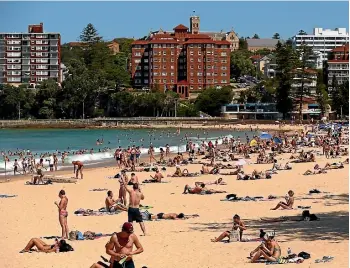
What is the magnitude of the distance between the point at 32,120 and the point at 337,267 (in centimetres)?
9975

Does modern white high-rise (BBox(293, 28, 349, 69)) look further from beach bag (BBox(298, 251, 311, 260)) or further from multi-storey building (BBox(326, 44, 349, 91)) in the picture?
beach bag (BBox(298, 251, 311, 260))

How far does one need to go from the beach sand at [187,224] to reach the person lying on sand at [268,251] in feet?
0.90

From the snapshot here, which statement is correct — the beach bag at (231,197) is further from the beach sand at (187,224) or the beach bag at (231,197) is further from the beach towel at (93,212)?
the beach towel at (93,212)

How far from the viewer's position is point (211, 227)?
16406 millimetres

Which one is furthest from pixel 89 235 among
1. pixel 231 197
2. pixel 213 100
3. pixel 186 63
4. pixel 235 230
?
pixel 186 63

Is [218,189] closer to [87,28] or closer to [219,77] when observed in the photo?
[219,77]

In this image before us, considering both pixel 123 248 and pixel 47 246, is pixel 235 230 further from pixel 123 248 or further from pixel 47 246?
pixel 123 248

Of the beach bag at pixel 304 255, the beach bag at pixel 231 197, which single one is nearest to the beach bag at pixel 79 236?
the beach bag at pixel 304 255

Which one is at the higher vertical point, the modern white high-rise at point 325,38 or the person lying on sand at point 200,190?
the modern white high-rise at point 325,38

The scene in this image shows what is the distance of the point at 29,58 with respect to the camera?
125 m

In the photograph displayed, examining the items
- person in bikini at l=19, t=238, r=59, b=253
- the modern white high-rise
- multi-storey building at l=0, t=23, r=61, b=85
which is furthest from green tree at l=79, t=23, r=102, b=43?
person in bikini at l=19, t=238, r=59, b=253

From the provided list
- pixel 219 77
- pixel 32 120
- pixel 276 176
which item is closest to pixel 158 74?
pixel 219 77

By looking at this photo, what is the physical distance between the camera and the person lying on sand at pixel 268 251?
485 inches

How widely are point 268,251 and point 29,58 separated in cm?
11669
